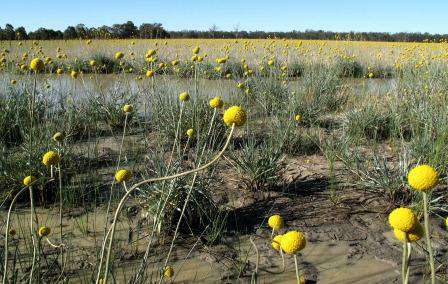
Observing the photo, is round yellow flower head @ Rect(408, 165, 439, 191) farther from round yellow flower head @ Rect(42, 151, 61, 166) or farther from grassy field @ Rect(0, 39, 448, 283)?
round yellow flower head @ Rect(42, 151, 61, 166)

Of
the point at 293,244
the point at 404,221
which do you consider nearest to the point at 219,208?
the point at 293,244

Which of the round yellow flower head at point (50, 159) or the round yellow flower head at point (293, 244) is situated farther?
the round yellow flower head at point (50, 159)

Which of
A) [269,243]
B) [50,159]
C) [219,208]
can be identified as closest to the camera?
[50,159]

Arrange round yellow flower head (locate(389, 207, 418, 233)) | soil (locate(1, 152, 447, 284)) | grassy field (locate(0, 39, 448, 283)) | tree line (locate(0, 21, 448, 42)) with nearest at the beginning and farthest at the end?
round yellow flower head (locate(389, 207, 418, 233)) → grassy field (locate(0, 39, 448, 283)) → soil (locate(1, 152, 447, 284)) → tree line (locate(0, 21, 448, 42))

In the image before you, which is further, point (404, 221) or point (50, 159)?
point (50, 159)

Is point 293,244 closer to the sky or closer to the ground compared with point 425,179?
closer to the ground

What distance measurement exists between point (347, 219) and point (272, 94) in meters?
3.30

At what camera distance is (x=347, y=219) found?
9.98 ft

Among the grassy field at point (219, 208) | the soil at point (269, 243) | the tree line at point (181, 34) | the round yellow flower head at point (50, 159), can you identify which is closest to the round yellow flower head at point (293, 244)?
the grassy field at point (219, 208)

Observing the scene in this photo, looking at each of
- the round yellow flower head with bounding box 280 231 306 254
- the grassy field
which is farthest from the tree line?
the round yellow flower head with bounding box 280 231 306 254

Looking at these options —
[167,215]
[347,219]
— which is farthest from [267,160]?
[167,215]

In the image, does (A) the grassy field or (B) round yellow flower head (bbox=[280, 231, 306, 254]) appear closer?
(B) round yellow flower head (bbox=[280, 231, 306, 254])

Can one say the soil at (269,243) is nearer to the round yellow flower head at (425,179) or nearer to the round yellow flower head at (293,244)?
the round yellow flower head at (293,244)

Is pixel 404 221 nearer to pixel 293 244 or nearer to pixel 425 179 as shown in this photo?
pixel 425 179
